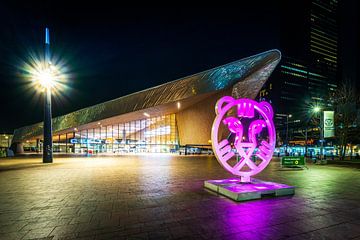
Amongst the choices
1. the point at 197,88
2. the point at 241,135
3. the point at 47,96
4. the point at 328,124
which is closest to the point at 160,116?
the point at 197,88

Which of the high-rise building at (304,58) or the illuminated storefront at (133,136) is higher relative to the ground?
the high-rise building at (304,58)

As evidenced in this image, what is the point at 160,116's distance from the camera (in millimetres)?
40719

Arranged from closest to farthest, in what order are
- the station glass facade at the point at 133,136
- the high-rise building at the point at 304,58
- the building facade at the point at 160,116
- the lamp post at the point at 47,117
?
the lamp post at the point at 47,117
the building facade at the point at 160,116
the station glass facade at the point at 133,136
the high-rise building at the point at 304,58

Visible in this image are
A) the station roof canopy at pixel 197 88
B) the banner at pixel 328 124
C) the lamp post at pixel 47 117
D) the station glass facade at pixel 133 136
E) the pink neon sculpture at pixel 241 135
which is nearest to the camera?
the pink neon sculpture at pixel 241 135

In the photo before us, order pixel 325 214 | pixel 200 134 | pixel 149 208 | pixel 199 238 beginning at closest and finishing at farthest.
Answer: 1. pixel 199 238
2. pixel 325 214
3. pixel 149 208
4. pixel 200 134

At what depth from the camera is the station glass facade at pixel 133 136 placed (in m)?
40.6

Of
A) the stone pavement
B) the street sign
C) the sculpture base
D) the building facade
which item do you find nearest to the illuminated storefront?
the building facade

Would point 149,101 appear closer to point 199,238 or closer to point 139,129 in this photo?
point 139,129

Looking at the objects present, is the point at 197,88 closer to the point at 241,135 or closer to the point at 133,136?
the point at 133,136

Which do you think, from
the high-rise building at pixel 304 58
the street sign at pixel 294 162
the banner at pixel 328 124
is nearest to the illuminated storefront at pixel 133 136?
the banner at pixel 328 124

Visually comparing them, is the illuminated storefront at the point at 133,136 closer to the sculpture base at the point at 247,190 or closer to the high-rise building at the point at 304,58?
the sculpture base at the point at 247,190

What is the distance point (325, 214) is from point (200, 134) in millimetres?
29172

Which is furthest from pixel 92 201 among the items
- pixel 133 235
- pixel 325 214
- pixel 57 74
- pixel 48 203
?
pixel 57 74

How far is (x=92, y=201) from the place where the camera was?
22.0 ft
